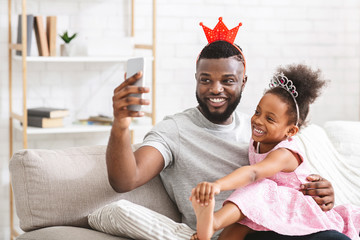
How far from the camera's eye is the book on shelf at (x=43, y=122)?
3.29 metres

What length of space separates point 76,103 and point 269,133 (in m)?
1.93

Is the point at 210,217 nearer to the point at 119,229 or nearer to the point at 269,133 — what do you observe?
the point at 119,229

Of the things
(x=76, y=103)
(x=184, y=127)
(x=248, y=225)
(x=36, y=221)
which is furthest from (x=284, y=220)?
(x=76, y=103)

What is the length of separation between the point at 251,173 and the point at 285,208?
0.20 metres

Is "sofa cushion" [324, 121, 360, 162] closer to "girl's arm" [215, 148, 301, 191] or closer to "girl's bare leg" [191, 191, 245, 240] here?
"girl's arm" [215, 148, 301, 191]

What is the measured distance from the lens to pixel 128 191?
2.01 metres

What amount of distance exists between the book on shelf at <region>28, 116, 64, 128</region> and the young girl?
1.54 meters

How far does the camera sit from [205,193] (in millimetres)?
1649

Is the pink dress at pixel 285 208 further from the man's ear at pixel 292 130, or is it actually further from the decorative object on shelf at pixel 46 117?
the decorative object on shelf at pixel 46 117

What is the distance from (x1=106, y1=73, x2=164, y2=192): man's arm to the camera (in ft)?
5.61

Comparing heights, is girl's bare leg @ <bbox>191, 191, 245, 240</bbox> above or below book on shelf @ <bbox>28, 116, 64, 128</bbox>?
below

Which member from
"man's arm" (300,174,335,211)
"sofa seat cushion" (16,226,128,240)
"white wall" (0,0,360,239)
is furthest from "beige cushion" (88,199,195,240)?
"white wall" (0,0,360,239)

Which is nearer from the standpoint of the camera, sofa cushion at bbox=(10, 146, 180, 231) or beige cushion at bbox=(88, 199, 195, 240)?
beige cushion at bbox=(88, 199, 195, 240)

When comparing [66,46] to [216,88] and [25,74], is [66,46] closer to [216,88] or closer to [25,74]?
[25,74]
